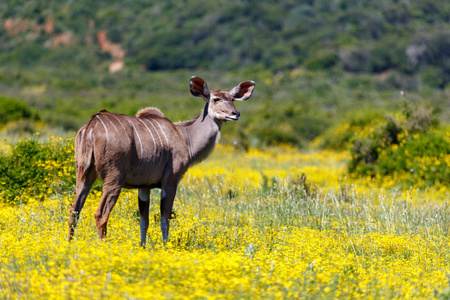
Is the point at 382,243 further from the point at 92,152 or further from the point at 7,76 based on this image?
the point at 7,76

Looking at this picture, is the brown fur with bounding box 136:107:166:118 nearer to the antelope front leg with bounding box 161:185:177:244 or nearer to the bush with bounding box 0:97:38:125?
the antelope front leg with bounding box 161:185:177:244

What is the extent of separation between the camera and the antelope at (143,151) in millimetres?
7391

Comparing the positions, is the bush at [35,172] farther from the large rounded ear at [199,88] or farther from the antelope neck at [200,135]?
the large rounded ear at [199,88]

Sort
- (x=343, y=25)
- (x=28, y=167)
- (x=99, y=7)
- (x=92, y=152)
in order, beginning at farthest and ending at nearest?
(x=99, y=7) → (x=343, y=25) → (x=28, y=167) → (x=92, y=152)

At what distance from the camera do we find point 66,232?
7.96 m

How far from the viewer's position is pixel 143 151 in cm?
770

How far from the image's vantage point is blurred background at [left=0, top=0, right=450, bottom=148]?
69500 millimetres

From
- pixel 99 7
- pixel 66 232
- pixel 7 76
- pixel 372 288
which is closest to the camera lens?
pixel 372 288

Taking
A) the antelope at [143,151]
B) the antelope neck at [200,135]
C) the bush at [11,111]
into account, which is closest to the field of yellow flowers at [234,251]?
the antelope at [143,151]

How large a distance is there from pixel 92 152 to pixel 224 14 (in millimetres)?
90611

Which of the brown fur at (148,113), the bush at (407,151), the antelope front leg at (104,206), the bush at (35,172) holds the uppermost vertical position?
the brown fur at (148,113)

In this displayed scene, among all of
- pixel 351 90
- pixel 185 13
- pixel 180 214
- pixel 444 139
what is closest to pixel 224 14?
pixel 185 13

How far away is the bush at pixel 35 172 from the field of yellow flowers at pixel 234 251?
14 cm

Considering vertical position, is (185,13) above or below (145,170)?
below
